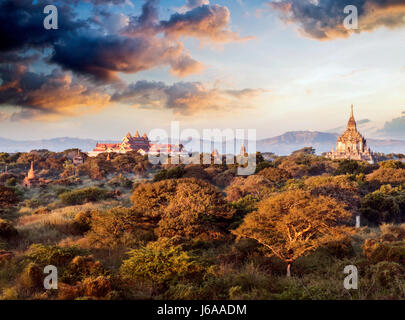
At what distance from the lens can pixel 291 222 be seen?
40.1 feet

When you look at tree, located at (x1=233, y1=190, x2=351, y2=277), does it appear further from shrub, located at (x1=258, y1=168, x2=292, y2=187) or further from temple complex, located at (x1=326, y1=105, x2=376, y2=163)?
temple complex, located at (x1=326, y1=105, x2=376, y2=163)

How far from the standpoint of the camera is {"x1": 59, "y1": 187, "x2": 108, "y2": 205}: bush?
85.9ft

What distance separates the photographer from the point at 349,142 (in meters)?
108

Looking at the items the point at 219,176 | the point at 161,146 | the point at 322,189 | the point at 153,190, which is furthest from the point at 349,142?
the point at 153,190

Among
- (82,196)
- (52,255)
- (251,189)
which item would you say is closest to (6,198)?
(82,196)

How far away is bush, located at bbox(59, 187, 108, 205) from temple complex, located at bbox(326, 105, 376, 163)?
92916 mm

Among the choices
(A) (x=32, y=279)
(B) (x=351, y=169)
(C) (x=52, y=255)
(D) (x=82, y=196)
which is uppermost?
(B) (x=351, y=169)

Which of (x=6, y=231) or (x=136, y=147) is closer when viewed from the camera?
(x=6, y=231)

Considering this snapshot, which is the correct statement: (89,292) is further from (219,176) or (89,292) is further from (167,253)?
(219,176)

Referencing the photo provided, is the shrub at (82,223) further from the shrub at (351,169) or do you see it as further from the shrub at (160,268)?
the shrub at (351,169)

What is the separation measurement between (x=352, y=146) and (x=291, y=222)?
10620 cm

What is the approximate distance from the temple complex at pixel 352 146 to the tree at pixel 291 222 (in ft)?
326

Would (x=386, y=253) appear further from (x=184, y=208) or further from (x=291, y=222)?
(x=184, y=208)
